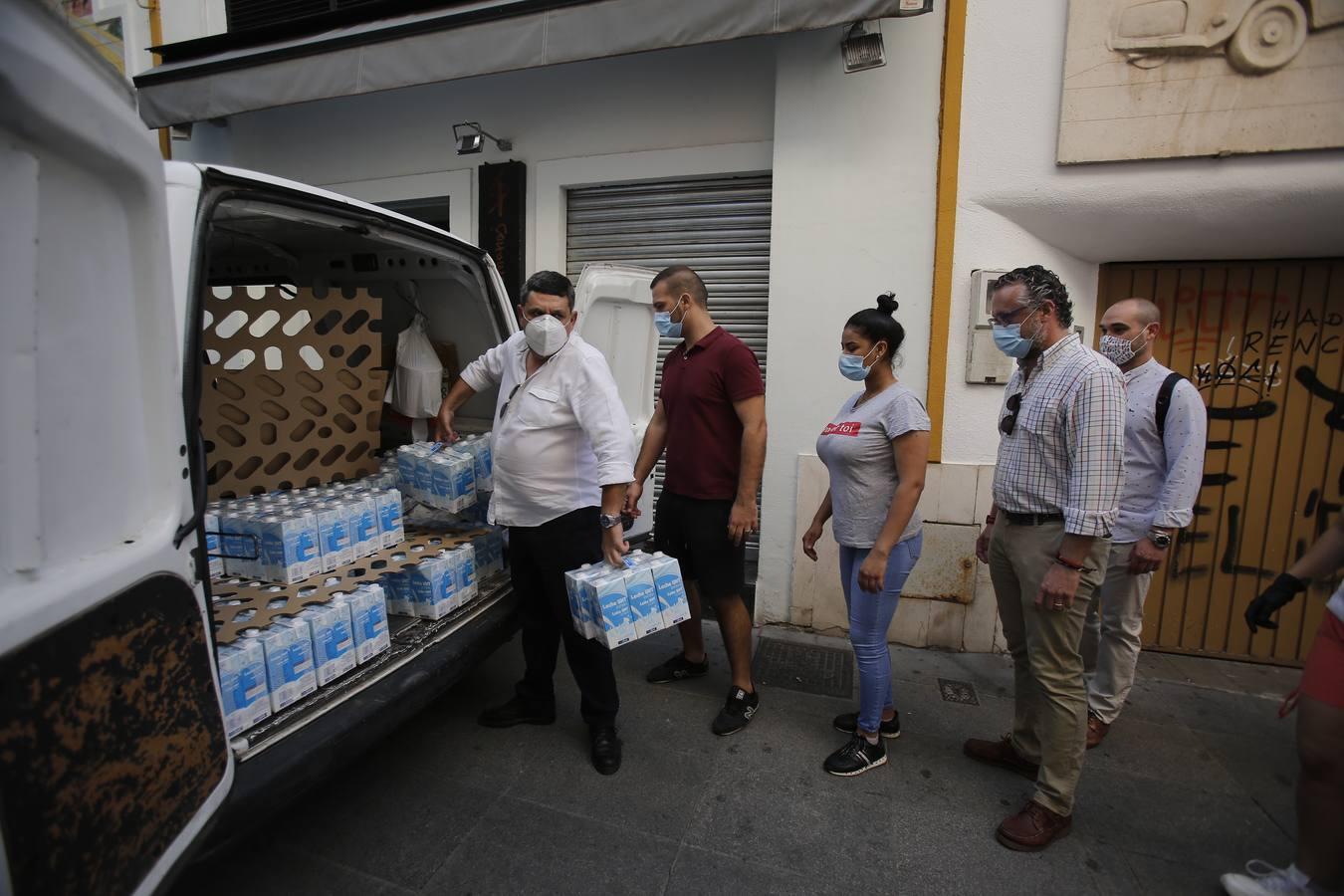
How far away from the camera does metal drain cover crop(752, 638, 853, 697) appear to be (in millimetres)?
3471

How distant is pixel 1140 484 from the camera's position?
2.91m

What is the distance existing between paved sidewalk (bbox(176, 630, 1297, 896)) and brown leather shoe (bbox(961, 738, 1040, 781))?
0.19 ft

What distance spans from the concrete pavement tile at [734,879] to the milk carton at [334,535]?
1699 millimetres

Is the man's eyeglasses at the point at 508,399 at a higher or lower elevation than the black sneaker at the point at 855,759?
higher

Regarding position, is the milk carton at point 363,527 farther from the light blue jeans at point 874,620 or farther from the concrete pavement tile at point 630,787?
the light blue jeans at point 874,620

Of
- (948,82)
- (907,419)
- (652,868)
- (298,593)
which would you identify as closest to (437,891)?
(652,868)

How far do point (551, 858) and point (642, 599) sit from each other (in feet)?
3.02

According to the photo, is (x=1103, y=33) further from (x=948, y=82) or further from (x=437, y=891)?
(x=437, y=891)

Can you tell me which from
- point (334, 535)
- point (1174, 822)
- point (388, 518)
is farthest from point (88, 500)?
point (1174, 822)

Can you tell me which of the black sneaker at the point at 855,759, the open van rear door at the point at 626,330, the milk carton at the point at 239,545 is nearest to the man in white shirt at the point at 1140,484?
the black sneaker at the point at 855,759

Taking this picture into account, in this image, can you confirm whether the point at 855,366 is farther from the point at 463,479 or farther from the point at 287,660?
the point at 287,660

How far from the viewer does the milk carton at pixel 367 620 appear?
7.75 feet

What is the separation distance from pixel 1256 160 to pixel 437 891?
4821mm

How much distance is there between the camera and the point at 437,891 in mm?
2094
